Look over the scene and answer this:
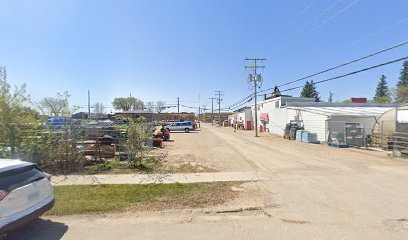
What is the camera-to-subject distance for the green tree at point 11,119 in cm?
881

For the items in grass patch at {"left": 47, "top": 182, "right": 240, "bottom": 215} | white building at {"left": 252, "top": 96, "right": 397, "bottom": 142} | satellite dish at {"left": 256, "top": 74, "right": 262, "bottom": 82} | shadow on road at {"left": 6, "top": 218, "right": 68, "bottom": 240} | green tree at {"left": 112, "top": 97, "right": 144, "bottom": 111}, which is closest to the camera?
shadow on road at {"left": 6, "top": 218, "right": 68, "bottom": 240}

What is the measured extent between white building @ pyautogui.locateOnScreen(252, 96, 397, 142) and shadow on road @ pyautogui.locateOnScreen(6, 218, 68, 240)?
21.0 m

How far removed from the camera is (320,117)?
77.6 feet

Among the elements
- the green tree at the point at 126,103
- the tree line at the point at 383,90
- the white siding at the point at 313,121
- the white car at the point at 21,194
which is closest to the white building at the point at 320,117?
the white siding at the point at 313,121

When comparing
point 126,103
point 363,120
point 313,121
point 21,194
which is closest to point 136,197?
point 21,194

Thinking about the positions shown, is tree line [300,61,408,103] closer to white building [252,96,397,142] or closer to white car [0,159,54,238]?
white building [252,96,397,142]

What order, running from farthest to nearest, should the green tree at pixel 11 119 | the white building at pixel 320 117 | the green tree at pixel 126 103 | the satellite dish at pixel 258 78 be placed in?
the green tree at pixel 126 103 → the satellite dish at pixel 258 78 → the white building at pixel 320 117 → the green tree at pixel 11 119

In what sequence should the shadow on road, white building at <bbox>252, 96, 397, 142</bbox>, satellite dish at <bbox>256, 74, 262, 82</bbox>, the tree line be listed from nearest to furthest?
the shadow on road < white building at <bbox>252, 96, 397, 142</bbox> < satellite dish at <bbox>256, 74, 262, 82</bbox> < the tree line

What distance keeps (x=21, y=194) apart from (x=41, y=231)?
3.54ft

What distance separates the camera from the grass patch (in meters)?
5.95

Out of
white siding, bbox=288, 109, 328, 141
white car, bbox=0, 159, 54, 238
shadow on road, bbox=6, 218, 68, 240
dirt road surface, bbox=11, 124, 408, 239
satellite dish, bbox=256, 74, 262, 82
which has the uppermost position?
satellite dish, bbox=256, 74, 262, 82

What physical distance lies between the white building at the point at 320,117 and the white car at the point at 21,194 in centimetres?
2123

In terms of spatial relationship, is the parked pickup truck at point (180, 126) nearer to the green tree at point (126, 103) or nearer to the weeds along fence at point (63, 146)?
the weeds along fence at point (63, 146)

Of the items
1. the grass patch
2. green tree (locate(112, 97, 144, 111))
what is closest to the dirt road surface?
the grass patch
